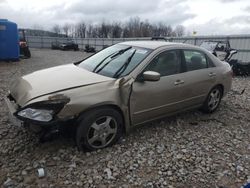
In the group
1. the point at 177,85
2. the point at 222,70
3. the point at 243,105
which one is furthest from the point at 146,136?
the point at 243,105

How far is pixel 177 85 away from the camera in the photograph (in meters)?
4.06

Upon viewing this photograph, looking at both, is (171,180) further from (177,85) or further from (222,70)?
(222,70)

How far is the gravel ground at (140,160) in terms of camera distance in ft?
9.33

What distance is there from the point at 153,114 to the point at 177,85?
0.66m

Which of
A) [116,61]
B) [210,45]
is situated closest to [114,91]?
[116,61]

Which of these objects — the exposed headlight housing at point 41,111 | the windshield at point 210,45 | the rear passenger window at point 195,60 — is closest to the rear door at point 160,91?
the rear passenger window at point 195,60

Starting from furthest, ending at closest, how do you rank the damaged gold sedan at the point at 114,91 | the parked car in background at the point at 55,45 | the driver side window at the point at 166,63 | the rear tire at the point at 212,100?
the parked car in background at the point at 55,45, the rear tire at the point at 212,100, the driver side window at the point at 166,63, the damaged gold sedan at the point at 114,91

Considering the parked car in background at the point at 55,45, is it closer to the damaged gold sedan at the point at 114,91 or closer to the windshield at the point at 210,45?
the windshield at the point at 210,45

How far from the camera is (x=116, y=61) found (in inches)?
154

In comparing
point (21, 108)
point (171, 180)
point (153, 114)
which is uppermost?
point (21, 108)

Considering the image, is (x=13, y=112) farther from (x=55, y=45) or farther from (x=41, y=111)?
(x=55, y=45)

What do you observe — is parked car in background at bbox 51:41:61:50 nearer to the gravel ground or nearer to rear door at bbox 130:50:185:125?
the gravel ground

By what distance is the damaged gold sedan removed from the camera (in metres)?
2.96

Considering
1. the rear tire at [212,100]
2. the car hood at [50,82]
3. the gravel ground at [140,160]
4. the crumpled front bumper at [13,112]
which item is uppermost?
the car hood at [50,82]
